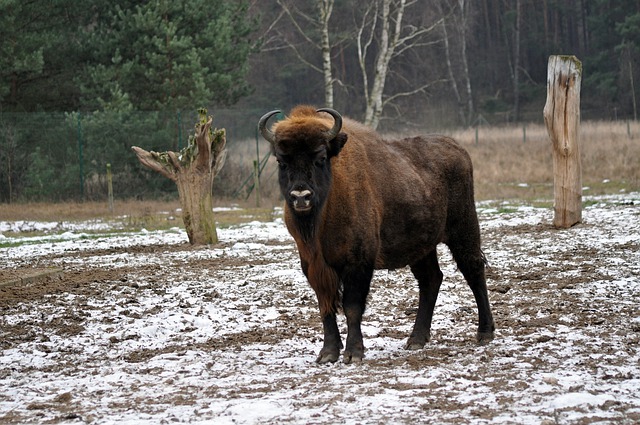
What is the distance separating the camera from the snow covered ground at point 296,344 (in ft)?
18.2

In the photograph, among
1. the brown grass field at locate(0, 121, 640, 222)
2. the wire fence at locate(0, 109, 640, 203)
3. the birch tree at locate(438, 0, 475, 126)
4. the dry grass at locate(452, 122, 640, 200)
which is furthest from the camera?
the birch tree at locate(438, 0, 475, 126)

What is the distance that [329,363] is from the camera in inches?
278

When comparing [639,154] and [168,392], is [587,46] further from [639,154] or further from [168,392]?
[168,392]

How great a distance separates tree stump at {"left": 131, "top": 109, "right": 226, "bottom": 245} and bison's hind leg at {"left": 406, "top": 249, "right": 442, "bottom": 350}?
292 inches

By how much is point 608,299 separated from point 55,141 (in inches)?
815

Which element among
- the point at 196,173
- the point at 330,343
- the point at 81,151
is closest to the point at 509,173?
the point at 81,151

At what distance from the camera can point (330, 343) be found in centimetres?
716

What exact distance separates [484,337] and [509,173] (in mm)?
24031

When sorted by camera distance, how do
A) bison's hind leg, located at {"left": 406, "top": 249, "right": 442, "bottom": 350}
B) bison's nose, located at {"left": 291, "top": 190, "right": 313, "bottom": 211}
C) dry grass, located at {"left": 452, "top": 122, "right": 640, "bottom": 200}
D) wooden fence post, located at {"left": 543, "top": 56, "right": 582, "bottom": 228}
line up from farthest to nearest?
dry grass, located at {"left": 452, "top": 122, "right": 640, "bottom": 200}, wooden fence post, located at {"left": 543, "top": 56, "right": 582, "bottom": 228}, bison's hind leg, located at {"left": 406, "top": 249, "right": 442, "bottom": 350}, bison's nose, located at {"left": 291, "top": 190, "right": 313, "bottom": 211}

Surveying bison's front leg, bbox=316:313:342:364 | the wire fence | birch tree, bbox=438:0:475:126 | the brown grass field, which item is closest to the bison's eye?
bison's front leg, bbox=316:313:342:364

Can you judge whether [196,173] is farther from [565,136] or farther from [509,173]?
[509,173]

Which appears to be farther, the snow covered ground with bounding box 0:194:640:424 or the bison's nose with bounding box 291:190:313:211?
the bison's nose with bounding box 291:190:313:211

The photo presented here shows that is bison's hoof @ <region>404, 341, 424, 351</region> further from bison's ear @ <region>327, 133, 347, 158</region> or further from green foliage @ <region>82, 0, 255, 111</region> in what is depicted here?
green foliage @ <region>82, 0, 255, 111</region>

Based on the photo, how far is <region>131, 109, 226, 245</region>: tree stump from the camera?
49.3 ft
